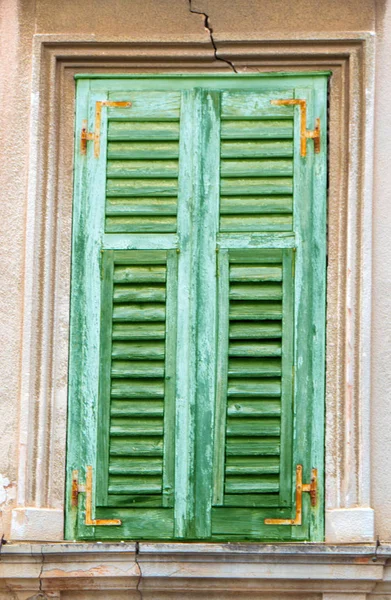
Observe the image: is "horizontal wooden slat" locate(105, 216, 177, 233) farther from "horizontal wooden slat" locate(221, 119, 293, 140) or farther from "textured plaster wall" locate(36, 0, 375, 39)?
"textured plaster wall" locate(36, 0, 375, 39)

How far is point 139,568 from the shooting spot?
24.0 feet

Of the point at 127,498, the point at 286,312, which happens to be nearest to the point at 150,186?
the point at 286,312

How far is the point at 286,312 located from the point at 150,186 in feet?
2.63

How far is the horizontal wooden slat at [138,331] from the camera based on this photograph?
7.60 meters

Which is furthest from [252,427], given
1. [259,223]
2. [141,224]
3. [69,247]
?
[69,247]

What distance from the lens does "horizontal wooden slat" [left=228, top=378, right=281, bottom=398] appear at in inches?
297

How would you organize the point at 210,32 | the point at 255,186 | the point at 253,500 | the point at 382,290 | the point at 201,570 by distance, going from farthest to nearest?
the point at 210,32
the point at 255,186
the point at 382,290
the point at 253,500
the point at 201,570

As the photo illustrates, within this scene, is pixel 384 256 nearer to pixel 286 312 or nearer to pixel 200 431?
pixel 286 312

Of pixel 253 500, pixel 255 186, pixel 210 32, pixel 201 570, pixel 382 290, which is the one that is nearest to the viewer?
pixel 201 570

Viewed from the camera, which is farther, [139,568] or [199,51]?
[199,51]

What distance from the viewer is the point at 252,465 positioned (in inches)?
295

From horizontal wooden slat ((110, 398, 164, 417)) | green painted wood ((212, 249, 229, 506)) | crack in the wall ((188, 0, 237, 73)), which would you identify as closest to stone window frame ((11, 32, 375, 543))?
crack in the wall ((188, 0, 237, 73))

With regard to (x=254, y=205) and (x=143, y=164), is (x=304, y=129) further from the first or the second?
(x=143, y=164)

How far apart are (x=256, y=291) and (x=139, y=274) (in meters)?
0.51
